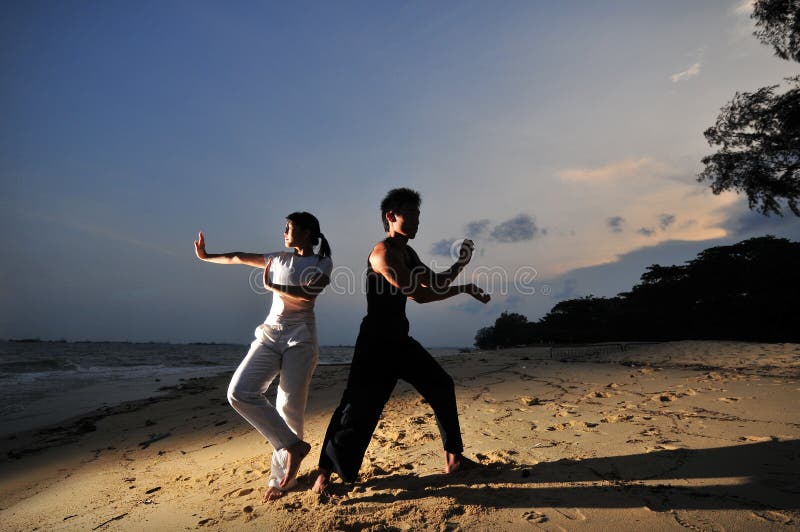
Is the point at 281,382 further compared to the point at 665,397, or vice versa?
the point at 665,397

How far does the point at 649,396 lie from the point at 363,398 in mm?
3917

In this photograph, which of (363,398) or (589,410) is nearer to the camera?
(363,398)

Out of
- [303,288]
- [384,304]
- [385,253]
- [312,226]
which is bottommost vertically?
[384,304]

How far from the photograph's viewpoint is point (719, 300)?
2309 cm

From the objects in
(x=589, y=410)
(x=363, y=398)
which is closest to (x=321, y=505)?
(x=363, y=398)

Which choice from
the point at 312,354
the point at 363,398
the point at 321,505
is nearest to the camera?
the point at 321,505

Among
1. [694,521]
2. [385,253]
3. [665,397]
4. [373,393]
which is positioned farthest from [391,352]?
[665,397]

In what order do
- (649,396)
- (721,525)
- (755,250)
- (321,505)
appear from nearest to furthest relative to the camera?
(721,525) < (321,505) < (649,396) < (755,250)

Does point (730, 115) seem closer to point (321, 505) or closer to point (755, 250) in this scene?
point (321, 505)

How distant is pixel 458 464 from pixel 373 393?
2.60ft

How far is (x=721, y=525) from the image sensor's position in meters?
1.81

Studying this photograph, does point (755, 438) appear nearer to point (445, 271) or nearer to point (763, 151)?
point (445, 271)

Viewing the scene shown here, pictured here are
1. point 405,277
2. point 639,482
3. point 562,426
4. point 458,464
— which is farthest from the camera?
point 562,426

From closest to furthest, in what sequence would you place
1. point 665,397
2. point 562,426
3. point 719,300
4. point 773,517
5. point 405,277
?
point 773,517, point 405,277, point 562,426, point 665,397, point 719,300
